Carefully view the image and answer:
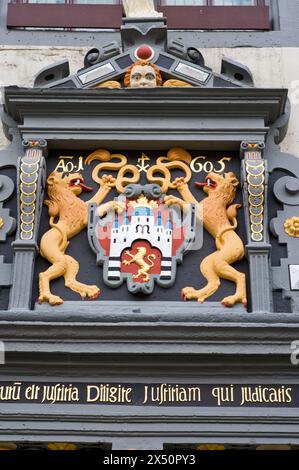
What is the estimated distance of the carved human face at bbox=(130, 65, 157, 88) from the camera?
1077 cm

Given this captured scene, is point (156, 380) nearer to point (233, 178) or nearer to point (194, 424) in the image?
point (194, 424)

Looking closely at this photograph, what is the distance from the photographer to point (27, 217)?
1010 cm

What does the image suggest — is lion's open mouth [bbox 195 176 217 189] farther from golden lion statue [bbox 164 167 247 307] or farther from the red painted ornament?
the red painted ornament

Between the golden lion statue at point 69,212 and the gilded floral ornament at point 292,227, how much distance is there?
56.0 inches

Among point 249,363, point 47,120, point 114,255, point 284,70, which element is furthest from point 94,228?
point 284,70

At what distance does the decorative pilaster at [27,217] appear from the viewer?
32.1ft

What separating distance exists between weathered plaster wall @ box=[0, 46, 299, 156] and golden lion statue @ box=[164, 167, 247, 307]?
49.6 inches

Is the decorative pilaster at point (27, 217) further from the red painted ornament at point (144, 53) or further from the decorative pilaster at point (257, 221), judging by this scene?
the decorative pilaster at point (257, 221)

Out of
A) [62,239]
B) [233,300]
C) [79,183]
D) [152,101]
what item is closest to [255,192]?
[233,300]

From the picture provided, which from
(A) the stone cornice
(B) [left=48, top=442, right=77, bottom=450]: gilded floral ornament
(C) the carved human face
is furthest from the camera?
(C) the carved human face

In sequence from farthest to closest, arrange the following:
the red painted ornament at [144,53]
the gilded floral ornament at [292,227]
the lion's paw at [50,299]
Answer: the red painted ornament at [144,53] < the gilded floral ornament at [292,227] < the lion's paw at [50,299]

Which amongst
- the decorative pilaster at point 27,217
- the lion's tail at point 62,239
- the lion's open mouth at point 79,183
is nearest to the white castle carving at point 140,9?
the decorative pilaster at point 27,217

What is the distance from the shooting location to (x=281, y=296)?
988 cm

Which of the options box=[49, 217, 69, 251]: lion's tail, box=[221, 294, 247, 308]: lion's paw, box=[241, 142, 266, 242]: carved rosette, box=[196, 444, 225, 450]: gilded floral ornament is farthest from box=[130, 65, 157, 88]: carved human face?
box=[196, 444, 225, 450]: gilded floral ornament
